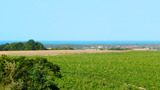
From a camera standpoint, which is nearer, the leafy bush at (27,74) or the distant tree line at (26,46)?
the leafy bush at (27,74)

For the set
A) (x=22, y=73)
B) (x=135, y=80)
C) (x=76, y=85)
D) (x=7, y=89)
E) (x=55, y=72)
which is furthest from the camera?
(x=135, y=80)

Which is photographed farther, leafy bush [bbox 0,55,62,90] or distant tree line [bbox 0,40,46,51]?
distant tree line [bbox 0,40,46,51]

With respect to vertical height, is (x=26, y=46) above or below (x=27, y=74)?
above

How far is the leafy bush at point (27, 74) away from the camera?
413 inches

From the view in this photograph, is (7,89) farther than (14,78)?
No

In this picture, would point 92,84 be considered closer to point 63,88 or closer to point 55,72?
point 63,88

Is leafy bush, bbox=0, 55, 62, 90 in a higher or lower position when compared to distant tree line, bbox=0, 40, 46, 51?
lower

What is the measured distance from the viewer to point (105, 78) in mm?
17484

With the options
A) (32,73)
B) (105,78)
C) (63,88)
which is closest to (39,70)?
(32,73)

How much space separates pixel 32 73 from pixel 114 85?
5612 millimetres

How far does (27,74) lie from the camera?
1145cm

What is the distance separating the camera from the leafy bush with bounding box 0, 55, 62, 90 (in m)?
10.5

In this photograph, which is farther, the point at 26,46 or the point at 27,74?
the point at 26,46

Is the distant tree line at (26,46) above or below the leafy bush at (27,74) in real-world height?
above
